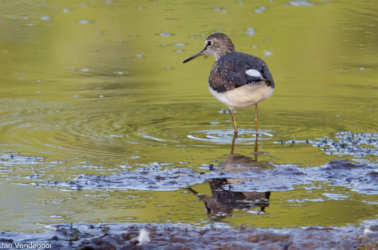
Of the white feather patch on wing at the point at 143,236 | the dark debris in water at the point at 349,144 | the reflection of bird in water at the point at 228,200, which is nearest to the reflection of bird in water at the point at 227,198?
the reflection of bird in water at the point at 228,200

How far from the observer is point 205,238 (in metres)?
3.43

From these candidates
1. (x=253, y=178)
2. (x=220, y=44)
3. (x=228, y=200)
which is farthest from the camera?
(x=220, y=44)

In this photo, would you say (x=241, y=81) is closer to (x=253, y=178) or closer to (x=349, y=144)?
(x=349, y=144)

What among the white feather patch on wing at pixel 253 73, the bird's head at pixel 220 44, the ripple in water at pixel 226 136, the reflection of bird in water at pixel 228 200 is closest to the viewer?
the reflection of bird in water at pixel 228 200

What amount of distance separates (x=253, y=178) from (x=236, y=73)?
185 centimetres

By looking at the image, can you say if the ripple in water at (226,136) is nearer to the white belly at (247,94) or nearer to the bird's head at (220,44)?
the white belly at (247,94)

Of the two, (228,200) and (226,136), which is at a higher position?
(228,200)

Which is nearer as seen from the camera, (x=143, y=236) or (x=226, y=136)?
(x=143, y=236)

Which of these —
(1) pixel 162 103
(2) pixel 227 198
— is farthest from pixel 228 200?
(1) pixel 162 103

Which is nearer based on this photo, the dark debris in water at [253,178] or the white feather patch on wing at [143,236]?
the white feather patch on wing at [143,236]

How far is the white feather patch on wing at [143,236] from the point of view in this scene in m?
3.39

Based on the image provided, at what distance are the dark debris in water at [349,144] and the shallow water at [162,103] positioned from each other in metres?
0.05

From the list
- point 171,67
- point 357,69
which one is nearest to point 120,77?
point 171,67

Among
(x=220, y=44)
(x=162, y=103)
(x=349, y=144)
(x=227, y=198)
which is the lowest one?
(x=162, y=103)
